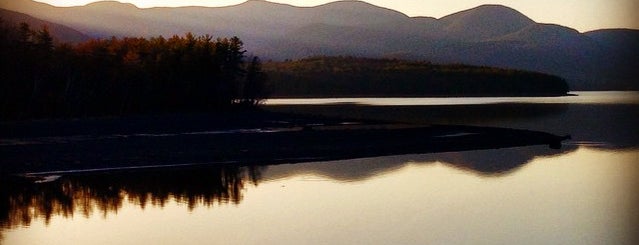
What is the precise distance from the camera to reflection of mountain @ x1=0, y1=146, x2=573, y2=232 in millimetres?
8516

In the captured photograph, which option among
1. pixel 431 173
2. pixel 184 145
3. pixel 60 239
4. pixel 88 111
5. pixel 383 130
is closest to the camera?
pixel 60 239

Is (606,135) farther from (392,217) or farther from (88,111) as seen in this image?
(392,217)

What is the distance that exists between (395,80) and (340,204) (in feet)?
104

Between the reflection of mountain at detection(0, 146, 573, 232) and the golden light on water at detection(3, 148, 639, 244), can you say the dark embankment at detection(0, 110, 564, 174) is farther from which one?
the golden light on water at detection(3, 148, 639, 244)

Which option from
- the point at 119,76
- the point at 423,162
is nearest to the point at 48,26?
the point at 119,76

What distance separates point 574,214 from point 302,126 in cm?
855

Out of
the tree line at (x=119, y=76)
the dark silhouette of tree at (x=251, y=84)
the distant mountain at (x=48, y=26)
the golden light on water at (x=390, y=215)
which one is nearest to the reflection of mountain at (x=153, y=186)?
the golden light on water at (x=390, y=215)

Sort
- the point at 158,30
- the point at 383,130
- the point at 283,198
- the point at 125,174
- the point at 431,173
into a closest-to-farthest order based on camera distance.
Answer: the point at 283,198, the point at 125,174, the point at 431,173, the point at 383,130, the point at 158,30

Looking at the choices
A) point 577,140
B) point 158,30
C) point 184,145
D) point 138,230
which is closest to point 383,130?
point 577,140

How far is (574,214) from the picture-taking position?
861 cm

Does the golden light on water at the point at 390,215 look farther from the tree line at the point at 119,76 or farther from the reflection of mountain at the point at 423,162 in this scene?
the tree line at the point at 119,76

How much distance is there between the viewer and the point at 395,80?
40.6 m

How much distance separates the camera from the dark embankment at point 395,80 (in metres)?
36.7

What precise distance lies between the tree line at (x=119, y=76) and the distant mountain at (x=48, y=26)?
650 mm
